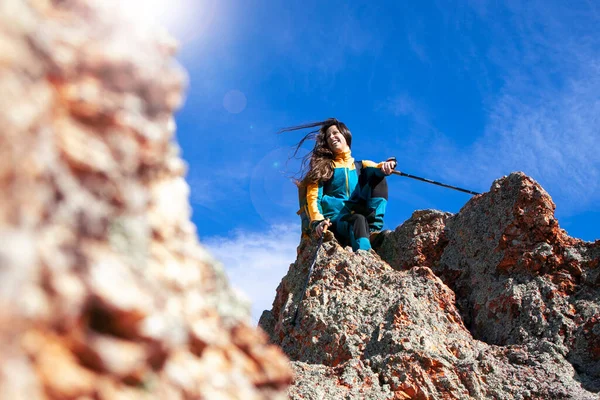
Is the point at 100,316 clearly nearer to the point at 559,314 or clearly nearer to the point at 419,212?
the point at 559,314

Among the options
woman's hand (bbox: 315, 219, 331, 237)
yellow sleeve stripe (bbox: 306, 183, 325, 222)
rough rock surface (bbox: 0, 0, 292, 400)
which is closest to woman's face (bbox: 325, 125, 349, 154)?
yellow sleeve stripe (bbox: 306, 183, 325, 222)

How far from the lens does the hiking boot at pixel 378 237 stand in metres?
5.54

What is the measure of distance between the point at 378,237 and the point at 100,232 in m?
5.07

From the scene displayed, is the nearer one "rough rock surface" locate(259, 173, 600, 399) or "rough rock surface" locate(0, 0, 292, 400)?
"rough rock surface" locate(0, 0, 292, 400)

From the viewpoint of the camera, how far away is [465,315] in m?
3.96

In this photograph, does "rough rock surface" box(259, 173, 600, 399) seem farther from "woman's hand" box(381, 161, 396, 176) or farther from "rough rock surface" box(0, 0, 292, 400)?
"rough rock surface" box(0, 0, 292, 400)

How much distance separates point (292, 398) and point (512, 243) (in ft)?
7.74

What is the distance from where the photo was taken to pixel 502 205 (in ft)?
13.9

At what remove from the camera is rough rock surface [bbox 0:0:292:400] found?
588mm

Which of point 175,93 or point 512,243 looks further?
point 512,243

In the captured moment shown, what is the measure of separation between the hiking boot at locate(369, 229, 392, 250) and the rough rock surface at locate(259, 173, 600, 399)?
2.54 ft

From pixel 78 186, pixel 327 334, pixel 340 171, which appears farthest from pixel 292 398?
pixel 340 171

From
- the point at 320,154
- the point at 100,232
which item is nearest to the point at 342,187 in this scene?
the point at 320,154

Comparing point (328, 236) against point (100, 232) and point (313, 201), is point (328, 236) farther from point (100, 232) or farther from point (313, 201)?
point (100, 232)
